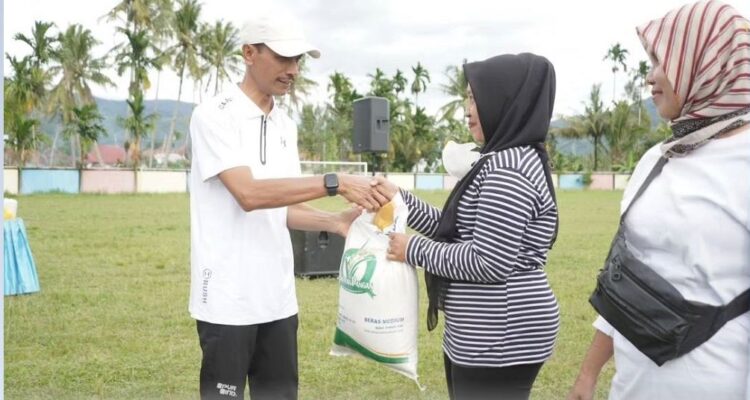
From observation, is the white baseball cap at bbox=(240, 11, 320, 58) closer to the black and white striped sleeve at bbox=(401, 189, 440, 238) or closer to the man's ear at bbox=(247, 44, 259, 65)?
the man's ear at bbox=(247, 44, 259, 65)

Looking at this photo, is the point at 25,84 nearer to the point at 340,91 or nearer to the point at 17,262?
the point at 340,91

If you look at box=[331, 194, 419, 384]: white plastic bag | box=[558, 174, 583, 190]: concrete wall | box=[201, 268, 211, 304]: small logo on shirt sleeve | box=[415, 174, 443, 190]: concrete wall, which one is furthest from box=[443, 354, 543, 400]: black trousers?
box=[558, 174, 583, 190]: concrete wall

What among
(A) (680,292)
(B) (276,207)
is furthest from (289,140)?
(A) (680,292)

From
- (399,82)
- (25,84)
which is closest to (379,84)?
(399,82)

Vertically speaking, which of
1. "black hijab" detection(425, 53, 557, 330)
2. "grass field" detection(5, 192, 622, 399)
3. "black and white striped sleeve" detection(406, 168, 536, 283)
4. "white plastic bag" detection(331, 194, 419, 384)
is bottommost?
"grass field" detection(5, 192, 622, 399)

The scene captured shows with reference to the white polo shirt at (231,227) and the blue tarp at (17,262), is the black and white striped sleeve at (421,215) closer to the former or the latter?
the white polo shirt at (231,227)

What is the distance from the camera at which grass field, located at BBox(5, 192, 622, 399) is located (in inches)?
167

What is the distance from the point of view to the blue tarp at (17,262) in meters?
6.80

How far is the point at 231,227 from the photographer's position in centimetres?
229

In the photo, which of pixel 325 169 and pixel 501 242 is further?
pixel 325 169

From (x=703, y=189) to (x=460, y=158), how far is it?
807 mm

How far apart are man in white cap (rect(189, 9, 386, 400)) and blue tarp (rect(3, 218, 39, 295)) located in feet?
17.0

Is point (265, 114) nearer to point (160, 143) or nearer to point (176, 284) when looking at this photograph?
point (176, 284)

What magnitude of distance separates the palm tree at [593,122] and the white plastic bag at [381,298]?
47836 millimetres
